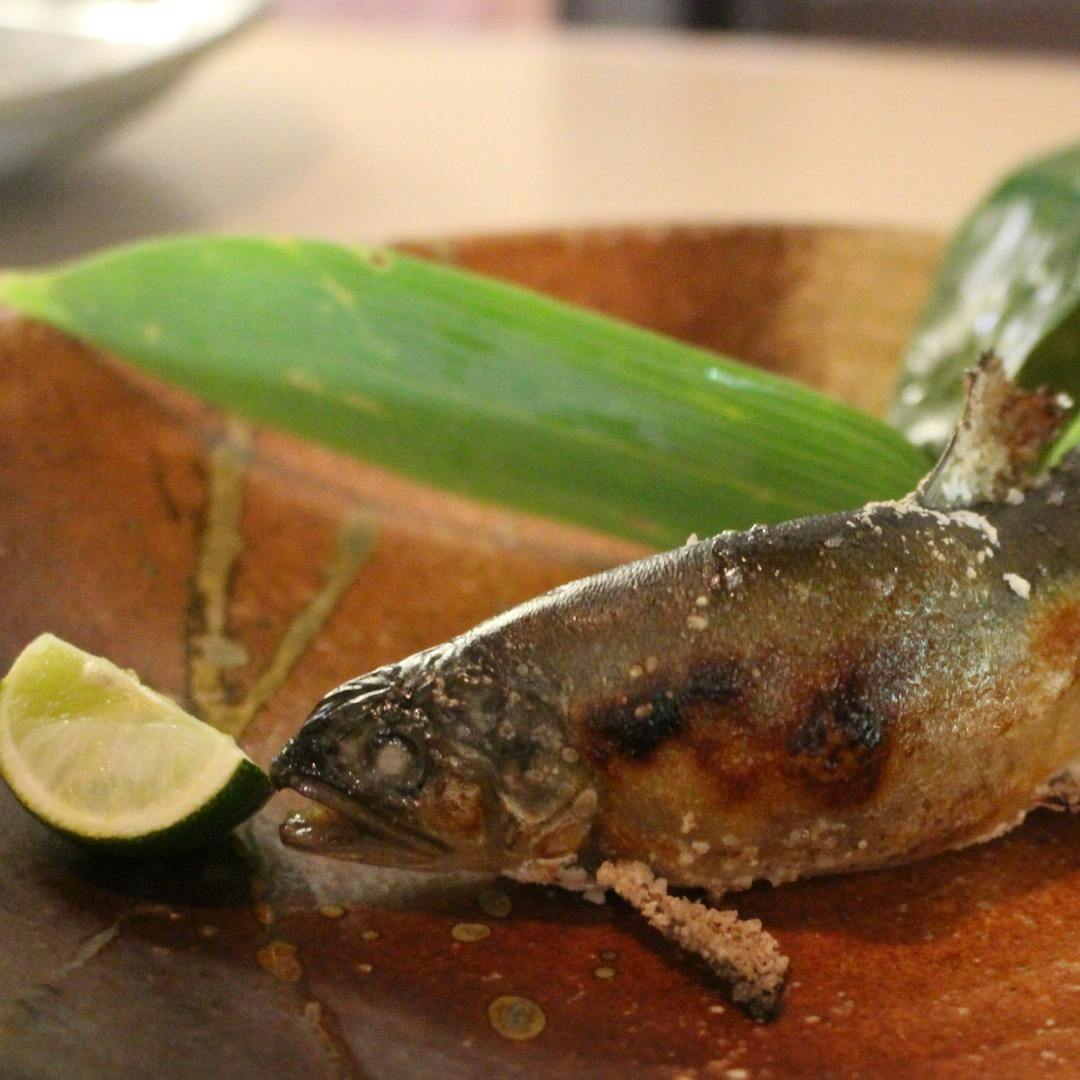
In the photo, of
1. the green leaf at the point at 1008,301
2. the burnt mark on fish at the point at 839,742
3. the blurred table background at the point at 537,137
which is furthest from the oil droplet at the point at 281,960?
the blurred table background at the point at 537,137

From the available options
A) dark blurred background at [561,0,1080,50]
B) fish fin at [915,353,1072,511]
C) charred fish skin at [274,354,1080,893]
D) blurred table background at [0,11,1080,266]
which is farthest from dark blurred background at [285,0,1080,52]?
charred fish skin at [274,354,1080,893]

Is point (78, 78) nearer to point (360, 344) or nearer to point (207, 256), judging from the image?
point (207, 256)

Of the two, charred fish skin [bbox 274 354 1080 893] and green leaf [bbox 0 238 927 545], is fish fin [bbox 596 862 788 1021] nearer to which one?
charred fish skin [bbox 274 354 1080 893]

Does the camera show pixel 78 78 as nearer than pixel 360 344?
No

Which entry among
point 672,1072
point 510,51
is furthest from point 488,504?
point 510,51

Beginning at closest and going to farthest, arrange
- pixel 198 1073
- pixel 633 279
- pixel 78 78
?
1. pixel 198 1073
2. pixel 633 279
3. pixel 78 78

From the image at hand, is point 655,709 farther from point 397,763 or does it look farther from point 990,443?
point 990,443
